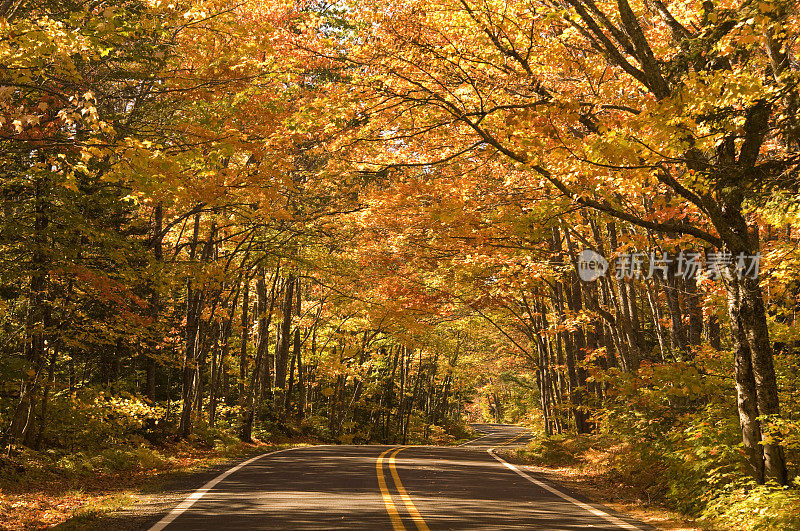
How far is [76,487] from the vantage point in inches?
440

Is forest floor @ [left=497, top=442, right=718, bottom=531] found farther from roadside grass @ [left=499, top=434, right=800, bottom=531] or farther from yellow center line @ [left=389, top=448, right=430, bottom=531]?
yellow center line @ [left=389, top=448, right=430, bottom=531]

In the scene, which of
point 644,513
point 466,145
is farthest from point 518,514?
point 466,145

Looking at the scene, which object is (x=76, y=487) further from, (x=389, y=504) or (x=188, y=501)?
(x=389, y=504)

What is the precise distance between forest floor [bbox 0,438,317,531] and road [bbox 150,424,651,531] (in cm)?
92

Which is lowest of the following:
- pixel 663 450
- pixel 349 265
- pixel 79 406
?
pixel 663 450

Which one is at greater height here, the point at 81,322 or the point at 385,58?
the point at 385,58

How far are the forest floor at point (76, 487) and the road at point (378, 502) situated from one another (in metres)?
Result: 0.92

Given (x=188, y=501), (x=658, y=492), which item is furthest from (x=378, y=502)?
(x=658, y=492)

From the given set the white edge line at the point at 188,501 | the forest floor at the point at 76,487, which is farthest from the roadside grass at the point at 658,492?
the forest floor at the point at 76,487

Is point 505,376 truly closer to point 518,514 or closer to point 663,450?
point 663,450

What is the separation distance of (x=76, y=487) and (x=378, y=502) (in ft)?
18.6

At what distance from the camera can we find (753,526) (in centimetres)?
778

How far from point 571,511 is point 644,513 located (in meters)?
1.30

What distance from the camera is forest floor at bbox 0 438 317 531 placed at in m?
8.32
